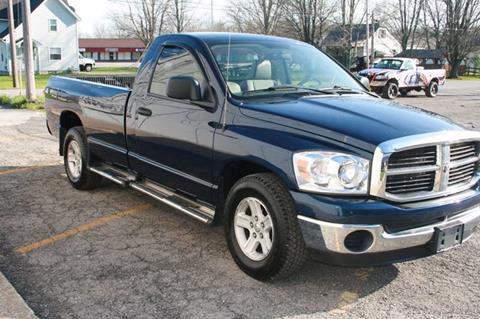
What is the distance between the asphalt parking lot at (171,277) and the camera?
3531mm

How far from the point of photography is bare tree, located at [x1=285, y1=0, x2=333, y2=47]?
56719 millimetres

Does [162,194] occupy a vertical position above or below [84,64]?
below

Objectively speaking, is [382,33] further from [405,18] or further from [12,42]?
[12,42]

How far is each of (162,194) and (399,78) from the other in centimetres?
1974

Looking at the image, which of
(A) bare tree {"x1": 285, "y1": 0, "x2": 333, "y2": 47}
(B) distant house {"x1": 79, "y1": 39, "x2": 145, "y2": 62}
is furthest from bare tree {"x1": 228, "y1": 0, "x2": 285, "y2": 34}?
(B) distant house {"x1": 79, "y1": 39, "x2": 145, "y2": 62}

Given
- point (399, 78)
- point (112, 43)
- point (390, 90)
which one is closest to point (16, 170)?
point (390, 90)

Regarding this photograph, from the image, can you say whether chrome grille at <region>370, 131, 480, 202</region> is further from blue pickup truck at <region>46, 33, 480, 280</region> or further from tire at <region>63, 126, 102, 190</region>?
tire at <region>63, 126, 102, 190</region>

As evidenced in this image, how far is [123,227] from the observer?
5160 millimetres

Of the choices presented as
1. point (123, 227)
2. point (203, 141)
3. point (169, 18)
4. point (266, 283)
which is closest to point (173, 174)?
point (203, 141)

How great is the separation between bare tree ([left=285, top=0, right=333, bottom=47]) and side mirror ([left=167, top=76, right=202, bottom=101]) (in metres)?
53.9

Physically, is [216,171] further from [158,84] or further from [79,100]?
[79,100]

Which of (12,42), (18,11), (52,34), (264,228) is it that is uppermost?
(18,11)

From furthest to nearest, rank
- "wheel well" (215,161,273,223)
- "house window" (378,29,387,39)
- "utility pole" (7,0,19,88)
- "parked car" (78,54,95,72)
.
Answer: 1. "house window" (378,29,387,39)
2. "parked car" (78,54,95,72)
3. "utility pole" (7,0,19,88)
4. "wheel well" (215,161,273,223)

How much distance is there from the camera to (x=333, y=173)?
133 inches
